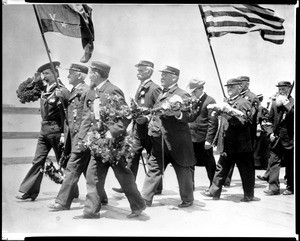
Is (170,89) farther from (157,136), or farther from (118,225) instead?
(118,225)

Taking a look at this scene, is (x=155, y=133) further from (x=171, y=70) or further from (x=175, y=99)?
(x=171, y=70)

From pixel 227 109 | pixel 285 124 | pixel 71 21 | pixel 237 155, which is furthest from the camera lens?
pixel 285 124

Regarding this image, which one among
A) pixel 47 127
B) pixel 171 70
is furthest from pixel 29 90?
pixel 171 70

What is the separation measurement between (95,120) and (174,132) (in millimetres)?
1062

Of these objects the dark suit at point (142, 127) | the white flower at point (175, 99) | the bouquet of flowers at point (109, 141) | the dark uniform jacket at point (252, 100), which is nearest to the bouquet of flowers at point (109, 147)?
the bouquet of flowers at point (109, 141)

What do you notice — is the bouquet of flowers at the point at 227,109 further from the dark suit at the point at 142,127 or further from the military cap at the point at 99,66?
the military cap at the point at 99,66

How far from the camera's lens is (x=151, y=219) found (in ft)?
22.2

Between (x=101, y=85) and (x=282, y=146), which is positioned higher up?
(x=101, y=85)

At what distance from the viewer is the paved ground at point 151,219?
22.0ft

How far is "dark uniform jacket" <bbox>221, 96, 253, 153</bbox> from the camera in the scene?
7.18 m

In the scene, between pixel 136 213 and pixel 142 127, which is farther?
pixel 142 127

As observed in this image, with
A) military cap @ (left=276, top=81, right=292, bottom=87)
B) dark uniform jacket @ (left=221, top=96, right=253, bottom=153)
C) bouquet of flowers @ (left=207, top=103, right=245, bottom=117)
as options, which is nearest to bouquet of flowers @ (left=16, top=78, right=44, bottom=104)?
bouquet of flowers @ (left=207, top=103, right=245, bottom=117)

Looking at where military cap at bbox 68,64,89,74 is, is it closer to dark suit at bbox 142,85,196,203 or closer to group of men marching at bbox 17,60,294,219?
group of men marching at bbox 17,60,294,219

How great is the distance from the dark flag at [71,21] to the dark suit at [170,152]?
1.21 meters
